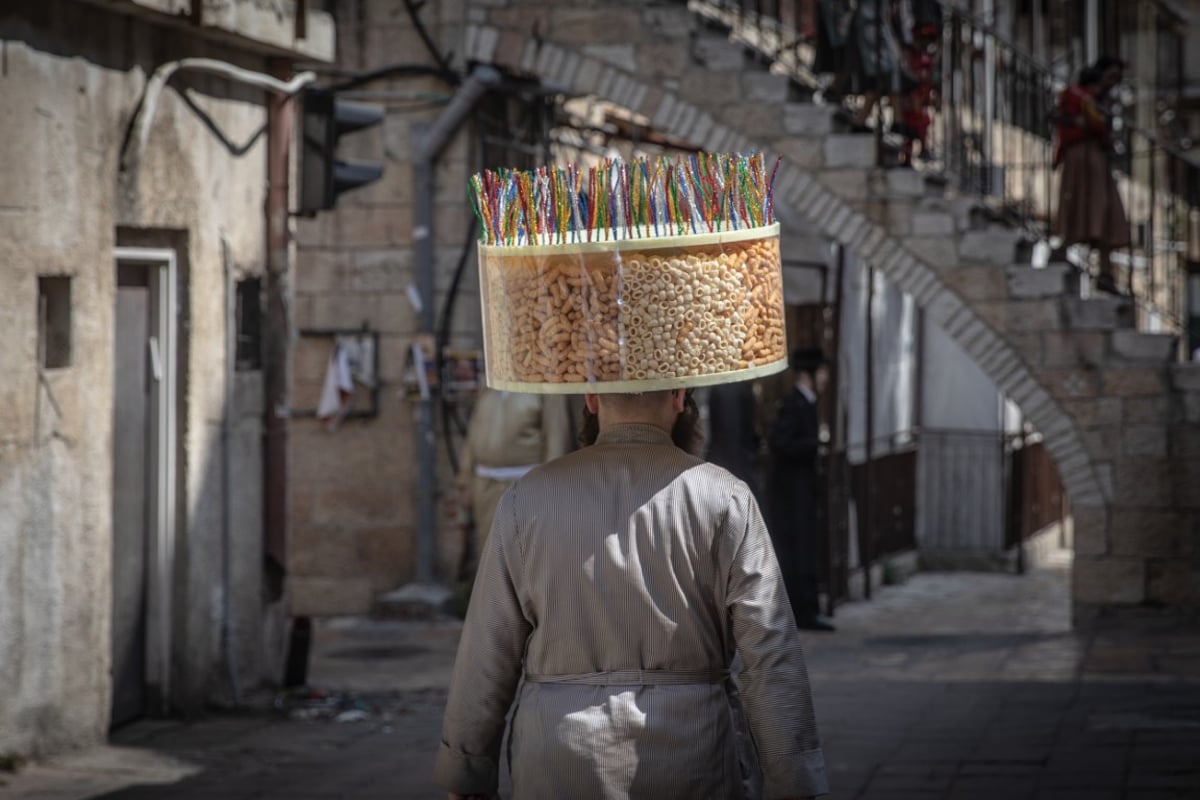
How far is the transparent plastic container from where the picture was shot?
4.00 m

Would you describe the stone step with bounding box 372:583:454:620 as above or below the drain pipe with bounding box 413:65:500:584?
below

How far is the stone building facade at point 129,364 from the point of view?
7.14m

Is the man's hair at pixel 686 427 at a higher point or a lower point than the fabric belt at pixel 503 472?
higher

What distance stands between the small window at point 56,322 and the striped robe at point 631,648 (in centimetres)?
387

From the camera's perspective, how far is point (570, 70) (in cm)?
1286

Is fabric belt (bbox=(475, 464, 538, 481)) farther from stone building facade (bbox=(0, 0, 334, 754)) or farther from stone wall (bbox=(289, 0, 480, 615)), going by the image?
stone wall (bbox=(289, 0, 480, 615))

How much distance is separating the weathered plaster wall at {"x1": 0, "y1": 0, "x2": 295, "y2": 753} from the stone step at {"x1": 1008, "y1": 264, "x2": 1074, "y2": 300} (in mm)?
5225

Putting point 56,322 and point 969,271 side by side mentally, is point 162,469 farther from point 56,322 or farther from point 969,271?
point 969,271

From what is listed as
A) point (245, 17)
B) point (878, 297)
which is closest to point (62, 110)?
point (245, 17)

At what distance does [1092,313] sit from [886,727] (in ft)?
14.4

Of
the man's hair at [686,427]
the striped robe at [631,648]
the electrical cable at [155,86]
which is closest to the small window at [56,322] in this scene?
the electrical cable at [155,86]

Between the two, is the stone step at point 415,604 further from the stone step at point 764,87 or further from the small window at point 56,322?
the small window at point 56,322

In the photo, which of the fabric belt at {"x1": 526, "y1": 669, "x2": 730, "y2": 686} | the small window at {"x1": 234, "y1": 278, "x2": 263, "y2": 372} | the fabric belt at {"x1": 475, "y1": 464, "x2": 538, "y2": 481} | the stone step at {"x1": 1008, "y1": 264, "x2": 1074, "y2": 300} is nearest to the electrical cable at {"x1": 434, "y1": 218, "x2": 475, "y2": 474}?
the fabric belt at {"x1": 475, "y1": 464, "x2": 538, "y2": 481}

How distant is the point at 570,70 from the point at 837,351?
3.24m
